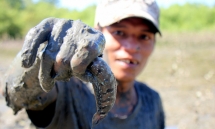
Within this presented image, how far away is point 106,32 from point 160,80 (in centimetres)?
598

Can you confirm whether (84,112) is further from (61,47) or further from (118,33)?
(61,47)

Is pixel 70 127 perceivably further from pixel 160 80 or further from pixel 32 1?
pixel 32 1

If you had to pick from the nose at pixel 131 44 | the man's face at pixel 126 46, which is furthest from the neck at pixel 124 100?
the nose at pixel 131 44

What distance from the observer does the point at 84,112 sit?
198cm

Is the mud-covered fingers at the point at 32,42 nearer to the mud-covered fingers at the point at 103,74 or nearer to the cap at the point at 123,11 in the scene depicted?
the mud-covered fingers at the point at 103,74

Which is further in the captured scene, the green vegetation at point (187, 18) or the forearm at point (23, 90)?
the green vegetation at point (187, 18)

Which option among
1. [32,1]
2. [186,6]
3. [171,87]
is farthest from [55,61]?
[32,1]

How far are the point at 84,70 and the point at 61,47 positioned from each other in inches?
4.9

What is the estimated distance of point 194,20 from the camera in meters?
23.3

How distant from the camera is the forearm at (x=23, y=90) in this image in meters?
1.46

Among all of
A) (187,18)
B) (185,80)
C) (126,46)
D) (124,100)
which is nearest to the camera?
(126,46)

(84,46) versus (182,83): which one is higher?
(182,83)

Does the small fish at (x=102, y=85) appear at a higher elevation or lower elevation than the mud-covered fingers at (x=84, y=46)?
lower

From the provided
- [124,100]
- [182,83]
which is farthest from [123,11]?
[182,83]
